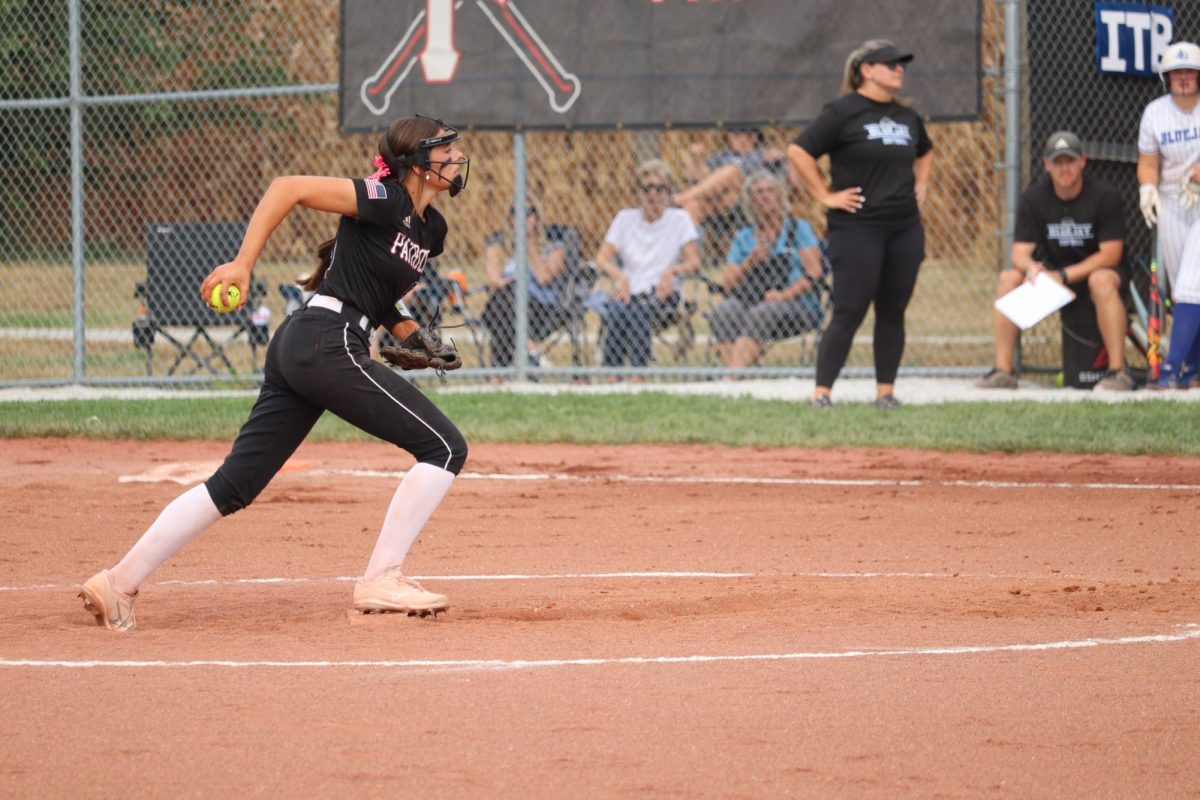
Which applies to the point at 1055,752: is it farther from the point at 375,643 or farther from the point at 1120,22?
the point at 1120,22

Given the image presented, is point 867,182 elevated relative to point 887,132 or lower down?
lower down

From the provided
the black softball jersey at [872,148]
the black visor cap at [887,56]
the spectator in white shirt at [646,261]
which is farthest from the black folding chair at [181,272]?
the black visor cap at [887,56]

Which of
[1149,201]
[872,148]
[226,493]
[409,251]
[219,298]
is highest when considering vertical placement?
[872,148]

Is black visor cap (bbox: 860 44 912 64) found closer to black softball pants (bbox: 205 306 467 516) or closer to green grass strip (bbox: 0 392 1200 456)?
green grass strip (bbox: 0 392 1200 456)

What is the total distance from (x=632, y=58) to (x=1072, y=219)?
3630mm

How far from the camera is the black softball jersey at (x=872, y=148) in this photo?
1206 cm

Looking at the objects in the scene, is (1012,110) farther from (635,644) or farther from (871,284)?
(635,644)

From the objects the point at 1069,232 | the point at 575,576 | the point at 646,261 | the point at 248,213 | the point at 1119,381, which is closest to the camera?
the point at 575,576

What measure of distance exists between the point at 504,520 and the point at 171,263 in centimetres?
688

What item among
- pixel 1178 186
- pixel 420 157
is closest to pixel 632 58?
pixel 1178 186

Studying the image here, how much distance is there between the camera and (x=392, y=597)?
21.0 feet

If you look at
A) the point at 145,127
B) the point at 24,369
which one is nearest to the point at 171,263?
the point at 24,369

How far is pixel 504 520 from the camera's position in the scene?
9.10 meters

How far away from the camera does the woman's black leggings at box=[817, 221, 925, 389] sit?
12.2m
